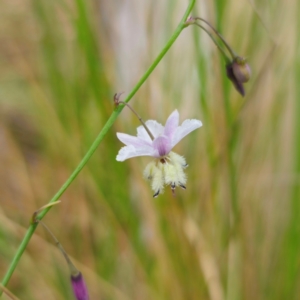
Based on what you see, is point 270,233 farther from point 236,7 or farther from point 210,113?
point 236,7

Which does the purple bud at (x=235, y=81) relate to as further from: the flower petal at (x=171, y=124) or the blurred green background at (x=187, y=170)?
the blurred green background at (x=187, y=170)

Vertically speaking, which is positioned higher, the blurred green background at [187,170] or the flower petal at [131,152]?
the blurred green background at [187,170]

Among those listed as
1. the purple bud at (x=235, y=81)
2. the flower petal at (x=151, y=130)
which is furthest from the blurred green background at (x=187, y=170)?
the flower petal at (x=151, y=130)

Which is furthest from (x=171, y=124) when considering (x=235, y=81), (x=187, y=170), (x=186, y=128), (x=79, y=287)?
(x=187, y=170)

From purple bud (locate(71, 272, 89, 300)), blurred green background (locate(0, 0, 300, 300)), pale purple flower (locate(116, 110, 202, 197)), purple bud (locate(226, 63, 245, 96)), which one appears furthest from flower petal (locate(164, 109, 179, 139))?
blurred green background (locate(0, 0, 300, 300))

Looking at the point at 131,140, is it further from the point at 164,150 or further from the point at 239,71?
the point at 239,71

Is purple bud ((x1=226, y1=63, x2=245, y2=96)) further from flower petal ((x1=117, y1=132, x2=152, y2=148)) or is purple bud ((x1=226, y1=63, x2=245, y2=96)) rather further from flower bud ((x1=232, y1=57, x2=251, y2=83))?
flower petal ((x1=117, y1=132, x2=152, y2=148))
